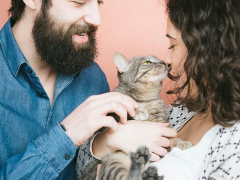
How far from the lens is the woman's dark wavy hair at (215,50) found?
3.70ft

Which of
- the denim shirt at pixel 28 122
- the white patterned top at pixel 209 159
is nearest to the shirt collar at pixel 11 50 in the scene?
the denim shirt at pixel 28 122

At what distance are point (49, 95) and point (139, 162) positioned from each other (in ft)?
2.19

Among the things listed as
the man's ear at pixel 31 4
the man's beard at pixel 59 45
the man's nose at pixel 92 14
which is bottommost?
the man's beard at pixel 59 45

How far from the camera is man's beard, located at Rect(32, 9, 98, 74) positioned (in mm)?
1498

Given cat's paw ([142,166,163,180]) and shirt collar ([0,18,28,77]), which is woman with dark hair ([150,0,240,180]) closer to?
cat's paw ([142,166,163,180])

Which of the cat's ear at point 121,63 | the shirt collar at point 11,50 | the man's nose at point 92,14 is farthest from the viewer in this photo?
the cat's ear at point 121,63

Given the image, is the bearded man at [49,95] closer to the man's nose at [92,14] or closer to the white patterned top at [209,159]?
the man's nose at [92,14]

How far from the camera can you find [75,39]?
5.08ft

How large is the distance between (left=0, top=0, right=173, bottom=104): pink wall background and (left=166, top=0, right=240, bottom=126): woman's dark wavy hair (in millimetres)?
925

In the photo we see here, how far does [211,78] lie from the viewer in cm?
119

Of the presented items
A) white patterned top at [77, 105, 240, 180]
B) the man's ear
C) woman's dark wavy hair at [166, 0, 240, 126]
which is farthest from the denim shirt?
woman's dark wavy hair at [166, 0, 240, 126]

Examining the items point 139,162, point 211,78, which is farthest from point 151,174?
point 211,78

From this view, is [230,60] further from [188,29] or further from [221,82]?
[188,29]

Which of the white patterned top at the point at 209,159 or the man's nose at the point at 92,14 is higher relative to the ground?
the man's nose at the point at 92,14
